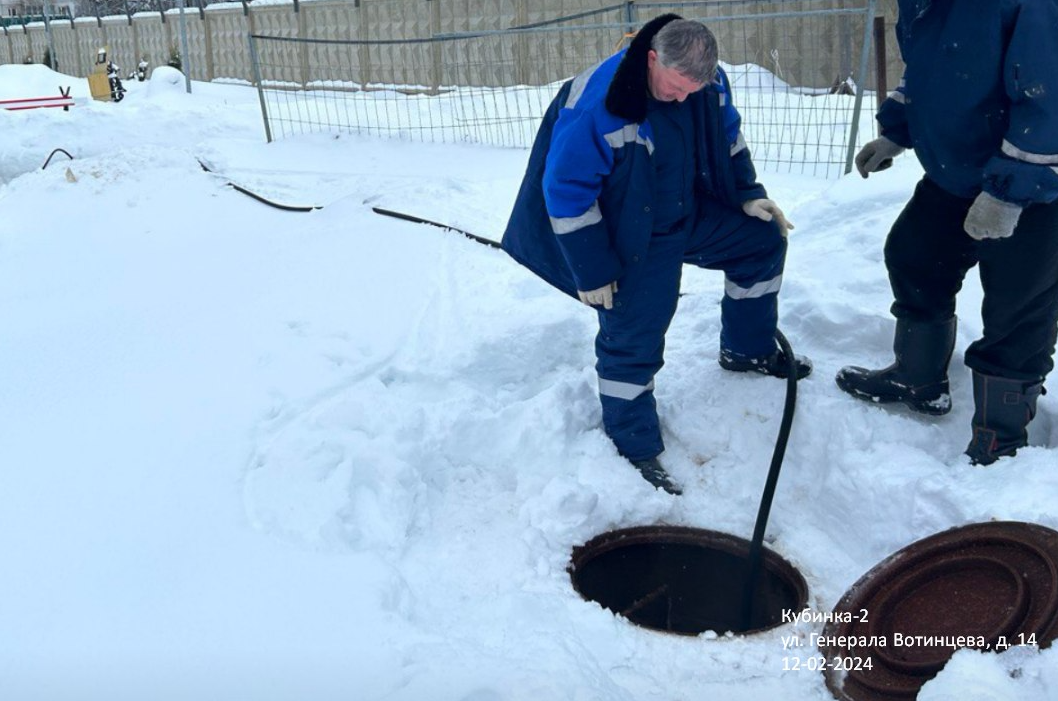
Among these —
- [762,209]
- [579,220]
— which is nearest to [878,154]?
[762,209]

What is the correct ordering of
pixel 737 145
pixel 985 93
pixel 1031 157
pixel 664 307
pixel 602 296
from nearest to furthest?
pixel 1031 157, pixel 985 93, pixel 602 296, pixel 664 307, pixel 737 145

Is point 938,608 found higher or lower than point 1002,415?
lower

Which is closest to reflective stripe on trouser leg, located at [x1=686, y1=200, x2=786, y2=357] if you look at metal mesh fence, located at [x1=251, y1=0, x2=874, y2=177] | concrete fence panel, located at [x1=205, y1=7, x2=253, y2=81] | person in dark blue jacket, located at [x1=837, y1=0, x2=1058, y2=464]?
person in dark blue jacket, located at [x1=837, y1=0, x2=1058, y2=464]

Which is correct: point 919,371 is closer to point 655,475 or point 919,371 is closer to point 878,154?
point 878,154

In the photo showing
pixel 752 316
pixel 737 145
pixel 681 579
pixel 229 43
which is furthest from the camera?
pixel 229 43

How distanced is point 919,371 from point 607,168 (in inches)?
56.1

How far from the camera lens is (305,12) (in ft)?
64.3

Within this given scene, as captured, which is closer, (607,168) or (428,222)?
(607,168)

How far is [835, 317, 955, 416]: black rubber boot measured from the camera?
3533mm

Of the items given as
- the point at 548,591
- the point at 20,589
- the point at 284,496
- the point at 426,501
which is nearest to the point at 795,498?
the point at 548,591

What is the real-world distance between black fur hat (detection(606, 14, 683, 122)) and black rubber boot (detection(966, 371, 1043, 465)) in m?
1.49

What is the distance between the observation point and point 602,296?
339 cm

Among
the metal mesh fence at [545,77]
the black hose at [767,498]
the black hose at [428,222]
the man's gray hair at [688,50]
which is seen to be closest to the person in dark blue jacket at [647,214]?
the man's gray hair at [688,50]

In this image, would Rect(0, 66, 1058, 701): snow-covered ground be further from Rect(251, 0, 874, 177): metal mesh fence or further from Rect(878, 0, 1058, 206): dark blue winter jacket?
Rect(251, 0, 874, 177): metal mesh fence
